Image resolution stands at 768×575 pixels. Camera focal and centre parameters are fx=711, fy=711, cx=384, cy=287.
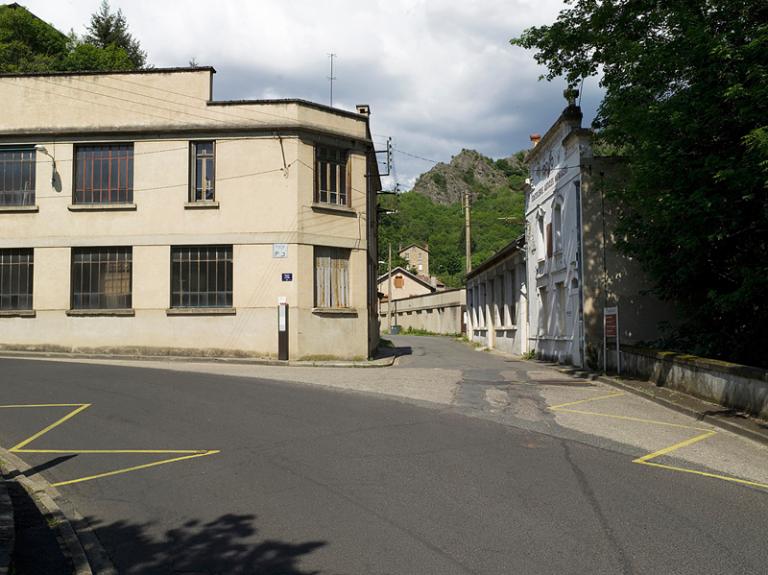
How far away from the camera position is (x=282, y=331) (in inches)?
896

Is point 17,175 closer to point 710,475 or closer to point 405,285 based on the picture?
point 710,475

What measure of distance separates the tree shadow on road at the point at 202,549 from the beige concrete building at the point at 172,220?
1714 cm

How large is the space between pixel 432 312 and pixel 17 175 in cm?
4329

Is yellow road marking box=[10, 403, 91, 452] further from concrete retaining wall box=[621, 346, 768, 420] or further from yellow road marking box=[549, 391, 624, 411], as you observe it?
concrete retaining wall box=[621, 346, 768, 420]

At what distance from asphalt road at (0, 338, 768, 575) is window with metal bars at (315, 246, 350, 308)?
12.0 m

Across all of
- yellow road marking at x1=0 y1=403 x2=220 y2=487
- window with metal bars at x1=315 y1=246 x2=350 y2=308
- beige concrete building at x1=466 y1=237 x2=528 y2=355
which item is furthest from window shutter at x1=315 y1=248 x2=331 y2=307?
yellow road marking at x1=0 y1=403 x2=220 y2=487

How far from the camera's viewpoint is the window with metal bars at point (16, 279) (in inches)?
956

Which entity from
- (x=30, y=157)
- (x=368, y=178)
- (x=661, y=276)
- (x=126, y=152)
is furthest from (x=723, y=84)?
(x=30, y=157)

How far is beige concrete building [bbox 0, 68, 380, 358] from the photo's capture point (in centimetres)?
2330

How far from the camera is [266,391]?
14273mm

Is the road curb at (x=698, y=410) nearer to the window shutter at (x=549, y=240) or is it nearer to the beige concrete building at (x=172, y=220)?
the window shutter at (x=549, y=240)

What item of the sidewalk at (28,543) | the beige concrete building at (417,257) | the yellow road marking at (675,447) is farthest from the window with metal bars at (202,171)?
the beige concrete building at (417,257)

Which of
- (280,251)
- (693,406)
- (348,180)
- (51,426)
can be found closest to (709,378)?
(693,406)

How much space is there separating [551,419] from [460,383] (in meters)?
5.32
